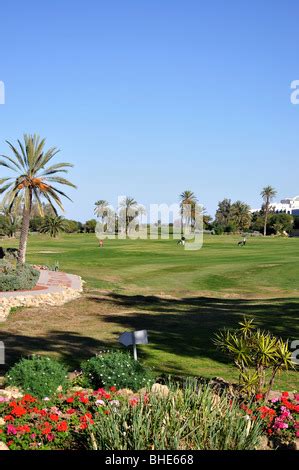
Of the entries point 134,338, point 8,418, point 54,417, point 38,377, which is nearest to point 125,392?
point 134,338

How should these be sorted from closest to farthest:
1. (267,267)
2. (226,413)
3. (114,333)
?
(226,413) < (114,333) < (267,267)

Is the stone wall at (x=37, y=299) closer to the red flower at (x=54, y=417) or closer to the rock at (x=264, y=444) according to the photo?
the red flower at (x=54, y=417)

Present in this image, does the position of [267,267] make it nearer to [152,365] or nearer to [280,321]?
[280,321]

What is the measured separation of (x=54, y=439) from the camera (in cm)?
852

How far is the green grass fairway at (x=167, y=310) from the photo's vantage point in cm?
1767

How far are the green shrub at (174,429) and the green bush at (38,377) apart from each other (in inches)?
114

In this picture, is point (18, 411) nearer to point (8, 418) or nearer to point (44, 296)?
point (8, 418)

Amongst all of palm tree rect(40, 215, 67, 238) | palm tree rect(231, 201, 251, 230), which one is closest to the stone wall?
palm tree rect(40, 215, 67, 238)

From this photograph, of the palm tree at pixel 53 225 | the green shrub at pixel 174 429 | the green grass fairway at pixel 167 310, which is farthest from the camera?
the palm tree at pixel 53 225

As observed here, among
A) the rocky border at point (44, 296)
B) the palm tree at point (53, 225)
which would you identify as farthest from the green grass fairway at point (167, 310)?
the palm tree at point (53, 225)

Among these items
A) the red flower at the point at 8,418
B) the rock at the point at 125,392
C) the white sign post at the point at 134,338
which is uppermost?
the white sign post at the point at 134,338
